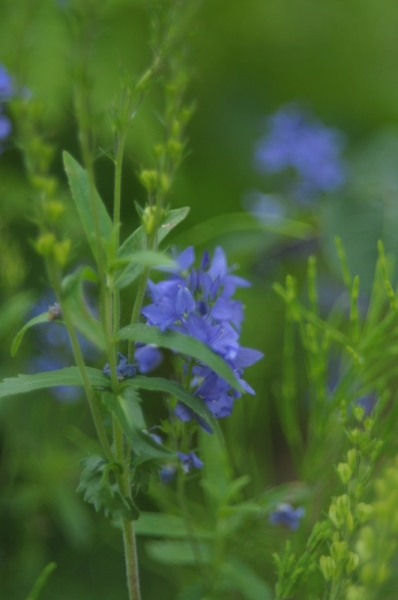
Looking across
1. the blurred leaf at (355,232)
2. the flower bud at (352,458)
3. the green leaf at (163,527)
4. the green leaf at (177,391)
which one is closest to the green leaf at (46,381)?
the green leaf at (177,391)

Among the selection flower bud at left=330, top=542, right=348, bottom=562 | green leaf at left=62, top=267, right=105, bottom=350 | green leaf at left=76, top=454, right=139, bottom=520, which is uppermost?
green leaf at left=62, top=267, right=105, bottom=350

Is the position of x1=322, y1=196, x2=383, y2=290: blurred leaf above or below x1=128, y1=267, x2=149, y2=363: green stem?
above

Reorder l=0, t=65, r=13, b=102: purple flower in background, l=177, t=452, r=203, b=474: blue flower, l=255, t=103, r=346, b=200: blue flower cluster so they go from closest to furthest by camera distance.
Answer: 1. l=177, t=452, r=203, b=474: blue flower
2. l=0, t=65, r=13, b=102: purple flower in background
3. l=255, t=103, r=346, b=200: blue flower cluster

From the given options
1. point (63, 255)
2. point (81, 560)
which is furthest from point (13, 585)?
point (63, 255)

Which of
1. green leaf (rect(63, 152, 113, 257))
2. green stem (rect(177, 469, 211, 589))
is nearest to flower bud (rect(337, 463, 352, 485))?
green stem (rect(177, 469, 211, 589))

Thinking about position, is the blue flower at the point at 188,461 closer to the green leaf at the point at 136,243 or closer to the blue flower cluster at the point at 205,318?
the blue flower cluster at the point at 205,318

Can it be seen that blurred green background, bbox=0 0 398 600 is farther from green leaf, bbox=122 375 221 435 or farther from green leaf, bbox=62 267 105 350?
green leaf, bbox=122 375 221 435

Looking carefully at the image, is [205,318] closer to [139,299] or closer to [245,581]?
[139,299]
